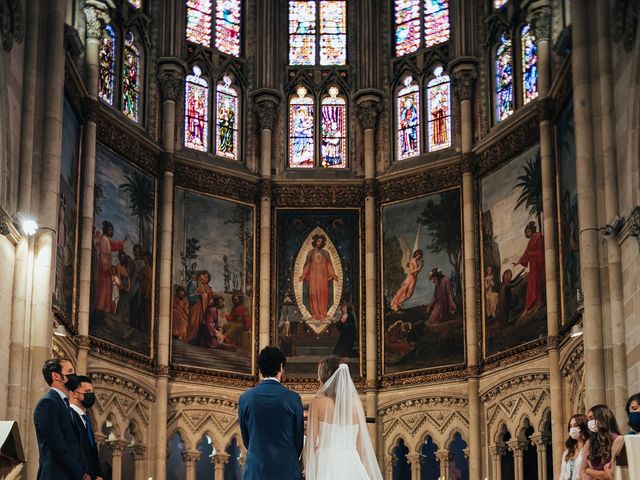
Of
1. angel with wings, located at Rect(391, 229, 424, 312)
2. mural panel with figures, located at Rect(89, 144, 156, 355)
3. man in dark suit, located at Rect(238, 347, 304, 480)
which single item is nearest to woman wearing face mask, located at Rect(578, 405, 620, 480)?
man in dark suit, located at Rect(238, 347, 304, 480)

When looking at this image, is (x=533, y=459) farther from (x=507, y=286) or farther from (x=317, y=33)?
(x=317, y=33)

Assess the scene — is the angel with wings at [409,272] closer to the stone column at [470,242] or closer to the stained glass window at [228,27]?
the stone column at [470,242]

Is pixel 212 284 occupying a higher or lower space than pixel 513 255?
lower

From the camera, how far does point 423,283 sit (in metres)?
28.6

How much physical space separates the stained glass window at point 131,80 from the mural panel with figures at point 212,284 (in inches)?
83.2

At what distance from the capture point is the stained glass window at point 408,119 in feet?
97.8

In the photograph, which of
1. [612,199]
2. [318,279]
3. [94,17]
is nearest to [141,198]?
[94,17]

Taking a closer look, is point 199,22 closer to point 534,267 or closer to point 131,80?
point 131,80

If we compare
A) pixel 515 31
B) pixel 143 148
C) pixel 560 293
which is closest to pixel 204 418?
pixel 143 148

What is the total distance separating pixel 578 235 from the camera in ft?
78.4

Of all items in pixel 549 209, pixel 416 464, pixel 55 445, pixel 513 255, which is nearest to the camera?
pixel 55 445

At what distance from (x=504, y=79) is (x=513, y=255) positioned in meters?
4.10

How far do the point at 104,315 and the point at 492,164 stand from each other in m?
8.76

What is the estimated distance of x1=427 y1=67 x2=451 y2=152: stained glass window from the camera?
29.5 meters
